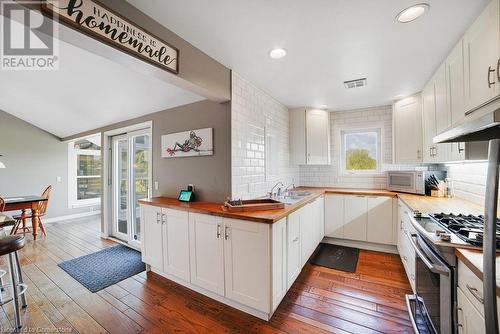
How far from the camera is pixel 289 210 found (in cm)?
199

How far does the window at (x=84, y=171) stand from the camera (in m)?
5.73

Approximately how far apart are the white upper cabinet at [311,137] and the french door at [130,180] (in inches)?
101

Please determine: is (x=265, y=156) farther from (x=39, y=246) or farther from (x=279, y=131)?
(x=39, y=246)

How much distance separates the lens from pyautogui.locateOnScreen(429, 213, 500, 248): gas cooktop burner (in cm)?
115

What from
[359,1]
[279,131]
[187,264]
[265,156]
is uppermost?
[359,1]

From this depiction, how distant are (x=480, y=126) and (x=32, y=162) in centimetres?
773

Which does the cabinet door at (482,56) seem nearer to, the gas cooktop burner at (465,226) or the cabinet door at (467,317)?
the gas cooktop burner at (465,226)

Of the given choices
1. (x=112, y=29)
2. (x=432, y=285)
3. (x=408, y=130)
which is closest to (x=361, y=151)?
(x=408, y=130)

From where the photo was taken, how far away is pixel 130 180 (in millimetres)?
3631

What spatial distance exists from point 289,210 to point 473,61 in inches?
70.3

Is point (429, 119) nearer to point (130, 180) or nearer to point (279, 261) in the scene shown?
point (279, 261)

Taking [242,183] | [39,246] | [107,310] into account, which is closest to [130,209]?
[39,246]

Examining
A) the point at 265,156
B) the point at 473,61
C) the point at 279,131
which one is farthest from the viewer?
the point at 279,131

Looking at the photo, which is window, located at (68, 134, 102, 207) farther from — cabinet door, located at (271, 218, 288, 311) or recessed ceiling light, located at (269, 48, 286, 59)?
cabinet door, located at (271, 218, 288, 311)
